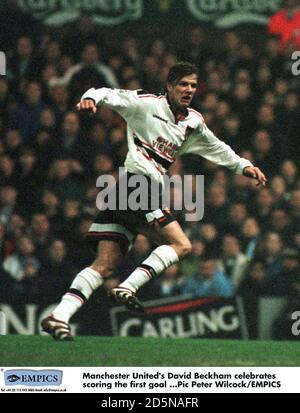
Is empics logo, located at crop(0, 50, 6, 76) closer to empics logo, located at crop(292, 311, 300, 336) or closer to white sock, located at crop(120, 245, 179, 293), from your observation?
empics logo, located at crop(292, 311, 300, 336)

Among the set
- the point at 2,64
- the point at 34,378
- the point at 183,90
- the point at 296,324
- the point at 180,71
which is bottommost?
the point at 34,378

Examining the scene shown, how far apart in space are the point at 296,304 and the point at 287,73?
4.30m

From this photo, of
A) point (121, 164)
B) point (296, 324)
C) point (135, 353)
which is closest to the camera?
point (135, 353)

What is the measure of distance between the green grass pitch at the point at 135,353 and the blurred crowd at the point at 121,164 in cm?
191

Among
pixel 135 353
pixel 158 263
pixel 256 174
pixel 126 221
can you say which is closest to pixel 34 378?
pixel 135 353

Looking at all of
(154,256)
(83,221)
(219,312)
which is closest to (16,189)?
(83,221)

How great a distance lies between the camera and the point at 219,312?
11.5 m

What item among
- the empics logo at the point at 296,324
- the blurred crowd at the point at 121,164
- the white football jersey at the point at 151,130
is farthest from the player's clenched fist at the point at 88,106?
the empics logo at the point at 296,324

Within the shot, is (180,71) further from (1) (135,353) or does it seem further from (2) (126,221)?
(1) (135,353)

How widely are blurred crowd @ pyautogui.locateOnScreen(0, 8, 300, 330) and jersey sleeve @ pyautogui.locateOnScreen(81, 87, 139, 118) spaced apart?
2946 mm

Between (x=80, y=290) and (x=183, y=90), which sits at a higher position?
(x=183, y=90)

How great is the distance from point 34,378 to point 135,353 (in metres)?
0.96

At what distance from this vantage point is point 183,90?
8.88m

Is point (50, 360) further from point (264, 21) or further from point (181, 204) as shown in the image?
point (264, 21)
